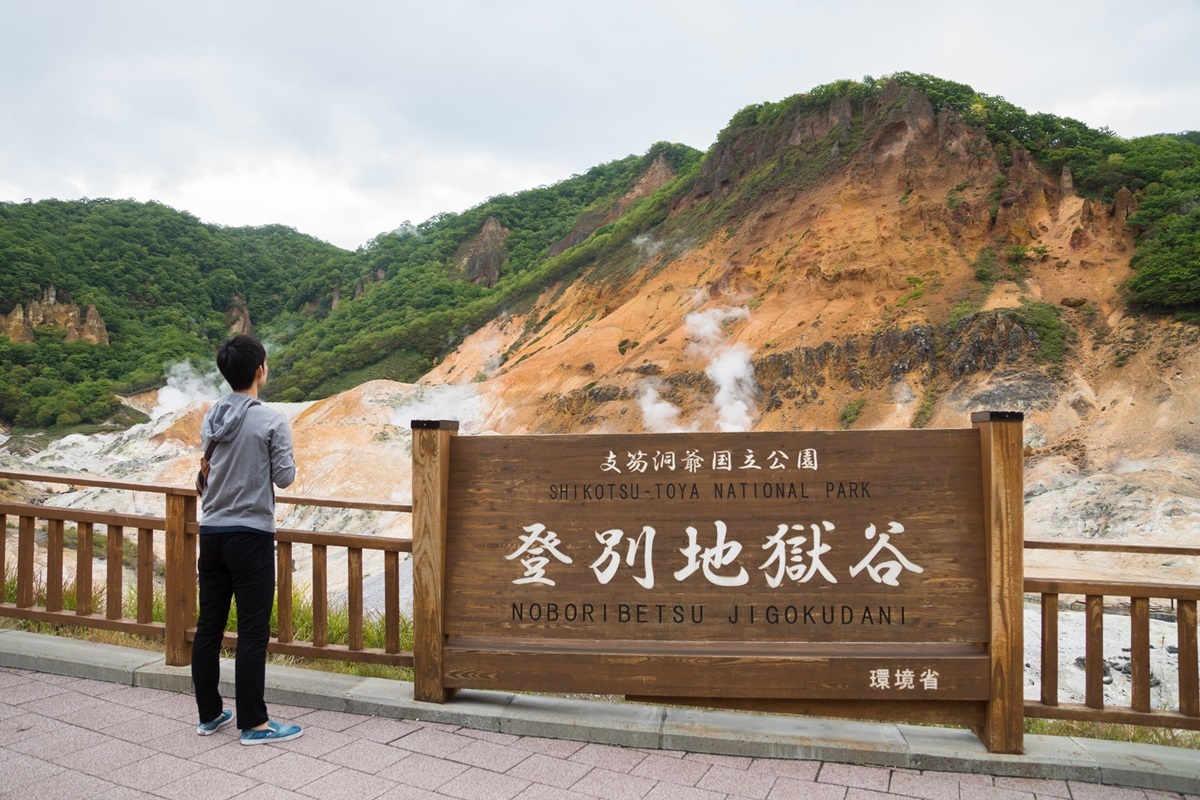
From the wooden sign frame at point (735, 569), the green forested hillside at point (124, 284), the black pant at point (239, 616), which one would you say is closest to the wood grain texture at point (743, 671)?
the wooden sign frame at point (735, 569)

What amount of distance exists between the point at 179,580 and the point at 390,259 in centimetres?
6974

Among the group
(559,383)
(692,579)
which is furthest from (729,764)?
(559,383)

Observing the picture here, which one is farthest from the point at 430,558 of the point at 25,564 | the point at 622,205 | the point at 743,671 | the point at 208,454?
the point at 622,205

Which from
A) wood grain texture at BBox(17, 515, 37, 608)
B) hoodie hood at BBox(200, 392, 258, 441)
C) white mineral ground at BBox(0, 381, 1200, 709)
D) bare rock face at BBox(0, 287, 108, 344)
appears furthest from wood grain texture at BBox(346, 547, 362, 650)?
bare rock face at BBox(0, 287, 108, 344)

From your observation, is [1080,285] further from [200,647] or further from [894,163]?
[200,647]

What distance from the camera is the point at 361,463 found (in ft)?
75.8

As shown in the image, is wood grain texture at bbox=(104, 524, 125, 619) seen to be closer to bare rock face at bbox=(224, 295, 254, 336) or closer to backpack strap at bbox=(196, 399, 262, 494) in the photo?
backpack strap at bbox=(196, 399, 262, 494)

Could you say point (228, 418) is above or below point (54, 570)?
above

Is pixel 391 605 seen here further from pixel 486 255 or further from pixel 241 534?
pixel 486 255

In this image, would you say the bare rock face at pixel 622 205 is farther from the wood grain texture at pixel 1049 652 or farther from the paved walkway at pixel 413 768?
the paved walkway at pixel 413 768

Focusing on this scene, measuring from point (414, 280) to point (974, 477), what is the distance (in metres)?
60.3

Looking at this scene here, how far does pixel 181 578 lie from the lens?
11.5 ft

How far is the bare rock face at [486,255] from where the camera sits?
59281 millimetres

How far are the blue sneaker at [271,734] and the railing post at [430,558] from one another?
478 millimetres
